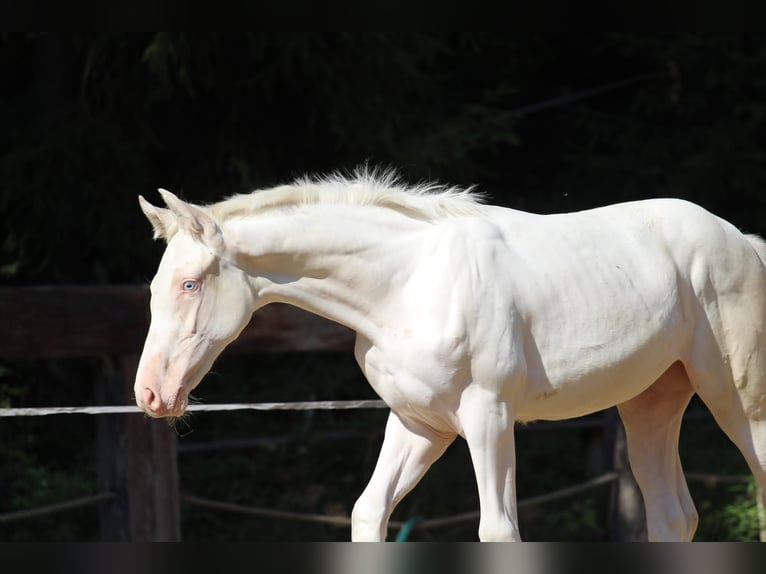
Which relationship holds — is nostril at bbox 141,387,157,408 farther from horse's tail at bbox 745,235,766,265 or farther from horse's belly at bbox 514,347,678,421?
horse's tail at bbox 745,235,766,265

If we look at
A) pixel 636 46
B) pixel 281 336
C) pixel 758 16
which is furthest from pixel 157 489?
pixel 636 46

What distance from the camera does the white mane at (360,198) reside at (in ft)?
11.9

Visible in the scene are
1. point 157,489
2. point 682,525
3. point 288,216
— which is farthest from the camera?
point 157,489

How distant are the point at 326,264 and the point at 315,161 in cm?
414

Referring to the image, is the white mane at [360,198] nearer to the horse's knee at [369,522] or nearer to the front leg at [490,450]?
the front leg at [490,450]

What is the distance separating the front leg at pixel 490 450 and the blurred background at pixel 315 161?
329cm

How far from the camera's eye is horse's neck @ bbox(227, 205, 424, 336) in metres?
3.54

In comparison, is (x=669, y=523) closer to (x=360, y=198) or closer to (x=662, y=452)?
(x=662, y=452)

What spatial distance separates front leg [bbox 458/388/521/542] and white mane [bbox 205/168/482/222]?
2.11 ft

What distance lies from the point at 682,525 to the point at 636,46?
5.26m

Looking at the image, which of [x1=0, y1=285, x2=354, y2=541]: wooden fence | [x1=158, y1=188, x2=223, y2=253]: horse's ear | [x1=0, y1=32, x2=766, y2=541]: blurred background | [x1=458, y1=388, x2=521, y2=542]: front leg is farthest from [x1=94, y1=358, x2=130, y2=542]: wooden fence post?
[x1=458, y1=388, x2=521, y2=542]: front leg

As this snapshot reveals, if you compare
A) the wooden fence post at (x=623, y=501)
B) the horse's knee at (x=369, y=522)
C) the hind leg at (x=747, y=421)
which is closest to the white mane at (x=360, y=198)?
the horse's knee at (x=369, y=522)

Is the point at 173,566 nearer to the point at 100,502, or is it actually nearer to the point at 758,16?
the point at 758,16

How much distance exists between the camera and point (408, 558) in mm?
2863
